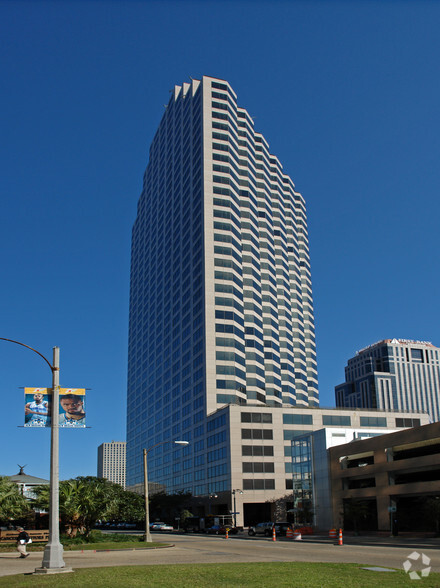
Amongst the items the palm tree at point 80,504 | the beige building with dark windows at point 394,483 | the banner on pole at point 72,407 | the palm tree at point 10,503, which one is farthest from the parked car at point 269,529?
the banner on pole at point 72,407

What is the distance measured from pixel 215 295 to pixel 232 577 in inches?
4064

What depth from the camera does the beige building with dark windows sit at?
179ft

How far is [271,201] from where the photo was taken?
163375 mm

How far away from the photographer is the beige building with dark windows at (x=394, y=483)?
179ft

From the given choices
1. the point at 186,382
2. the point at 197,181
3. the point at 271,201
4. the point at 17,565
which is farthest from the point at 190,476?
the point at 17,565

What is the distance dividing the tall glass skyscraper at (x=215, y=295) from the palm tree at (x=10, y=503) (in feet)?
184

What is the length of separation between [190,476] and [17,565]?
9886 cm

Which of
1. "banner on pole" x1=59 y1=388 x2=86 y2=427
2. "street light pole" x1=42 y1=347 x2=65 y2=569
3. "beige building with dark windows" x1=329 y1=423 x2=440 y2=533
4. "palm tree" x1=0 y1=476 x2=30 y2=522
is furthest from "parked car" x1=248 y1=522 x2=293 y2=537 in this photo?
"banner on pole" x1=59 y1=388 x2=86 y2=427

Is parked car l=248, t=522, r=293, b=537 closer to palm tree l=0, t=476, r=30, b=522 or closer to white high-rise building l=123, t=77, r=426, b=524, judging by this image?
white high-rise building l=123, t=77, r=426, b=524

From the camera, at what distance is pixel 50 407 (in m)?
25.4

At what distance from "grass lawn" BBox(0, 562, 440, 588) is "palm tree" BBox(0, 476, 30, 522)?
2910 cm

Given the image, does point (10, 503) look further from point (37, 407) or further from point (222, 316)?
point (222, 316)

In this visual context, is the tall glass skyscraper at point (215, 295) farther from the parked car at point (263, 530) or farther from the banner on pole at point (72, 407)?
the banner on pole at point (72, 407)

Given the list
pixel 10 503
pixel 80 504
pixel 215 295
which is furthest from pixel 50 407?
pixel 215 295
